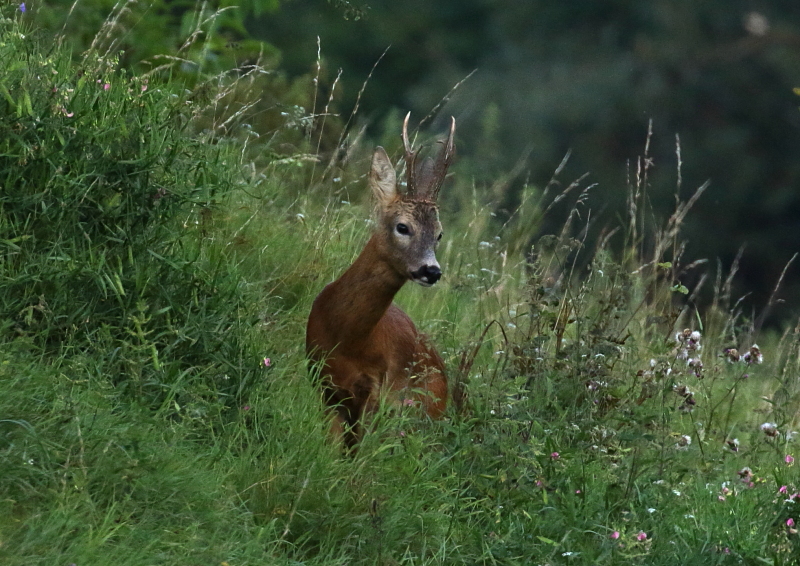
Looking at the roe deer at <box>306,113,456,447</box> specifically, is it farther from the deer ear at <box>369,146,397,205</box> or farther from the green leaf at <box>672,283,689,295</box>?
the green leaf at <box>672,283,689,295</box>

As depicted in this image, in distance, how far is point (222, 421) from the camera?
4.27m

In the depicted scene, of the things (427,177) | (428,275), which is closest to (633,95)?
(427,177)

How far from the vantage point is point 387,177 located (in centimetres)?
536

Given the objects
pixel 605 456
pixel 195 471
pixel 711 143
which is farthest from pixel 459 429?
pixel 711 143

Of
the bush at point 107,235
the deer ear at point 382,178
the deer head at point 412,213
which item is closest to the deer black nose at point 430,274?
the deer head at point 412,213

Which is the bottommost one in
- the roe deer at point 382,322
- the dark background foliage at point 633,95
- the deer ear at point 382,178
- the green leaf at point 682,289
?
the dark background foliage at point 633,95

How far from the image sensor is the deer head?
4977 mm

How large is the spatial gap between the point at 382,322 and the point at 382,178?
0.65m

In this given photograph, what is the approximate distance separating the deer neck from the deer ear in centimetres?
29

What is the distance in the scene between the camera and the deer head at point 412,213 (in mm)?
4977

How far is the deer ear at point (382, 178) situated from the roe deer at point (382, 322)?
0.22 ft

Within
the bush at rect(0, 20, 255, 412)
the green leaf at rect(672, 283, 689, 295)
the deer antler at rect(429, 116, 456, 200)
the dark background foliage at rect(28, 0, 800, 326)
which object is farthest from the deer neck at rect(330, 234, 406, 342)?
the dark background foliage at rect(28, 0, 800, 326)

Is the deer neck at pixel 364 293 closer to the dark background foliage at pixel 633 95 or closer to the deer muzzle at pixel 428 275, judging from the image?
the deer muzzle at pixel 428 275

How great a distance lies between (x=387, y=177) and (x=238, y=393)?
1382 mm
